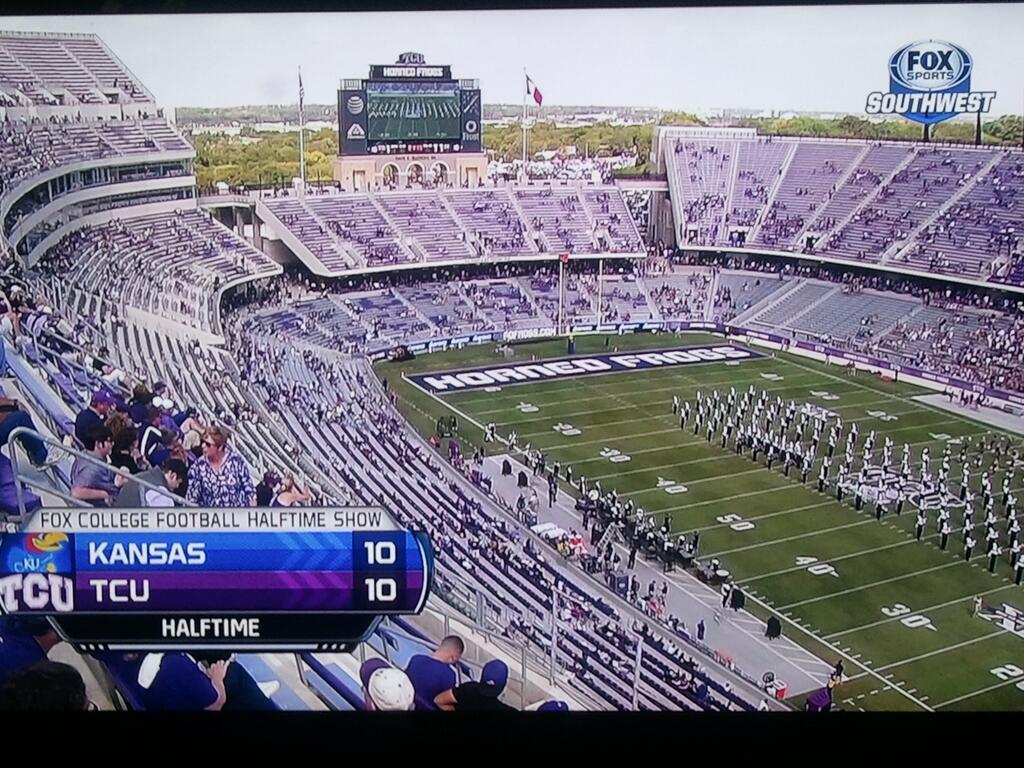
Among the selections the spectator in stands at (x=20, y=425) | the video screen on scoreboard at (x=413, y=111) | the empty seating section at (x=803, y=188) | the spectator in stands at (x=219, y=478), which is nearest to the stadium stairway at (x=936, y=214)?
the empty seating section at (x=803, y=188)

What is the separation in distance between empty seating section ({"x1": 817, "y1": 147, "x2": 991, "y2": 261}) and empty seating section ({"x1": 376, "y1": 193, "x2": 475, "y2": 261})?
5.68ft

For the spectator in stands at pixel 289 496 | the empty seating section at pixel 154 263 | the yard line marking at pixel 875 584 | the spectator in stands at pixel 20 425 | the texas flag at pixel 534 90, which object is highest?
the texas flag at pixel 534 90

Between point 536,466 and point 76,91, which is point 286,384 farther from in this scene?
point 76,91

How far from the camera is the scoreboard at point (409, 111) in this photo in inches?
166

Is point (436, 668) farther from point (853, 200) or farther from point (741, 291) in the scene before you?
point (853, 200)

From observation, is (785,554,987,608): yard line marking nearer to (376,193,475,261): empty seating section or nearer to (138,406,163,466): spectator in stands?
(376,193,475,261): empty seating section

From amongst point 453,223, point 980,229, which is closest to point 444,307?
point 453,223

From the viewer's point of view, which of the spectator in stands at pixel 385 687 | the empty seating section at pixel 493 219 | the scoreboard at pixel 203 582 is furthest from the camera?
the empty seating section at pixel 493 219

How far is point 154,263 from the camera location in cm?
446

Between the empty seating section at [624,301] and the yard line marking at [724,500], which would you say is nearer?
the yard line marking at [724,500]

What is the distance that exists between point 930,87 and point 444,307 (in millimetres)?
2284

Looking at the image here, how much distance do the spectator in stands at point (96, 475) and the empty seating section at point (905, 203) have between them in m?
3.27

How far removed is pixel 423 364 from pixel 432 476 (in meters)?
0.59

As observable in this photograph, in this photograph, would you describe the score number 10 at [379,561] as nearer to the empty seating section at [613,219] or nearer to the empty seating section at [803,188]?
the empty seating section at [613,219]
